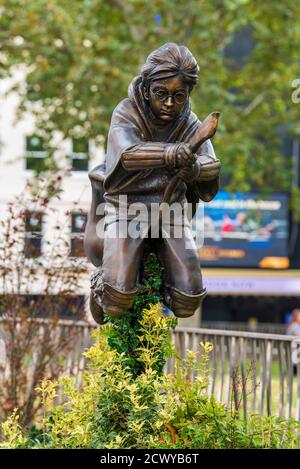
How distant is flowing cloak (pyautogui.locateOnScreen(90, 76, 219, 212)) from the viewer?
22.7ft

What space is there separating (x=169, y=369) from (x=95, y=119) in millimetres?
12701

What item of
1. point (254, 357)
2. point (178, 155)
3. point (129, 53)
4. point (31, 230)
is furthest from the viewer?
point (129, 53)

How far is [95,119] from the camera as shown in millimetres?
22500

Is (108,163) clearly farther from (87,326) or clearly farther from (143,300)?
(87,326)

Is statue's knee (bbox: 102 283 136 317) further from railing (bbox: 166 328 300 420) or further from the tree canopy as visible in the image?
the tree canopy

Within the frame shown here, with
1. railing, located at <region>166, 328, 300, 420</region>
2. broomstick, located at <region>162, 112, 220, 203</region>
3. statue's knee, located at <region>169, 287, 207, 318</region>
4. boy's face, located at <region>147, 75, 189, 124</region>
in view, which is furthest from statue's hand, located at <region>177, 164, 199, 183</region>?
railing, located at <region>166, 328, 300, 420</region>

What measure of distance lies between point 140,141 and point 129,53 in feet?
54.5

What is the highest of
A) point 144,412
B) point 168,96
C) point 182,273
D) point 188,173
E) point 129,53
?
point 129,53

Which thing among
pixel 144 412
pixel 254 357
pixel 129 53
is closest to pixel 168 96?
pixel 144 412

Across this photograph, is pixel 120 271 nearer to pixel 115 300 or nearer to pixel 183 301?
pixel 115 300

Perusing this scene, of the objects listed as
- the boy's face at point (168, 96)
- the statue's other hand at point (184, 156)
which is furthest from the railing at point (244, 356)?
the boy's face at point (168, 96)

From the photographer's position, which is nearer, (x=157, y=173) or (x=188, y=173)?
(x=188, y=173)

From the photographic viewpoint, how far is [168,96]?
6.81m
